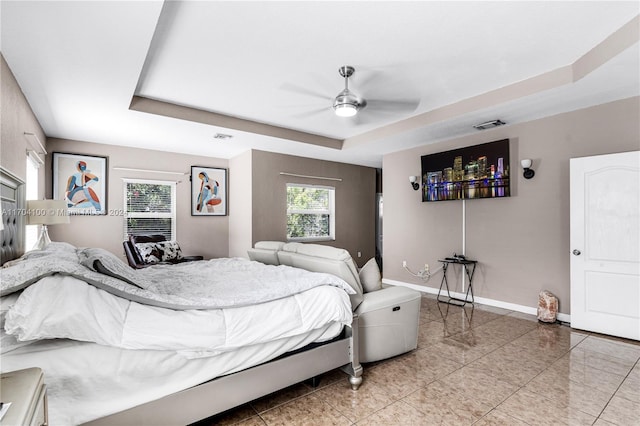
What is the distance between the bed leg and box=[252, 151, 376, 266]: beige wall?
352 cm

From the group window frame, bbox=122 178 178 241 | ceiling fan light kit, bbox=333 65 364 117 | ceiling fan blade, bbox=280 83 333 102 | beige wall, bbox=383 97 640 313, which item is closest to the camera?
ceiling fan light kit, bbox=333 65 364 117

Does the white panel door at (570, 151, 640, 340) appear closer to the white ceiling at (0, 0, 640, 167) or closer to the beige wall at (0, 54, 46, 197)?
the white ceiling at (0, 0, 640, 167)

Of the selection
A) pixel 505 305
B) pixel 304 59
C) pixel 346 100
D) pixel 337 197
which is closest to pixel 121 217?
pixel 337 197

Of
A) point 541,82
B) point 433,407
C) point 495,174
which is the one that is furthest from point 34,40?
point 495,174

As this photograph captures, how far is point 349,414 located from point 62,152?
5397 mm

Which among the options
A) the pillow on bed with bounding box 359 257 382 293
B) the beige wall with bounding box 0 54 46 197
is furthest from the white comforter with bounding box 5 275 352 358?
the beige wall with bounding box 0 54 46 197

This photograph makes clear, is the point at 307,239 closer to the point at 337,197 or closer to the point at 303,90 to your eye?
the point at 337,197

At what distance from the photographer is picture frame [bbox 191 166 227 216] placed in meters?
5.87

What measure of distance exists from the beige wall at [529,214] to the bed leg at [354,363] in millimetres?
2994

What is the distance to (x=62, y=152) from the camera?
480 cm

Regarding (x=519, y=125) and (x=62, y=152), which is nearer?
(x=519, y=125)

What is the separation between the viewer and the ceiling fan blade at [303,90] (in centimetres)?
343

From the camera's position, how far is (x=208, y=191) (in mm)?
6020

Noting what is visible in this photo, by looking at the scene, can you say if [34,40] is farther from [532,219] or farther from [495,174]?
[532,219]
